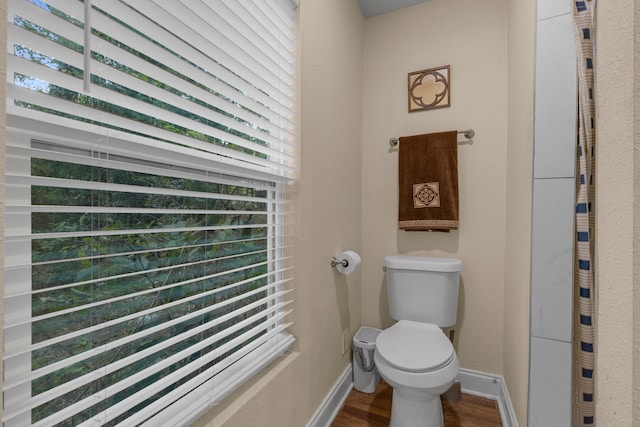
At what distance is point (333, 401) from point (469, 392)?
0.86 m

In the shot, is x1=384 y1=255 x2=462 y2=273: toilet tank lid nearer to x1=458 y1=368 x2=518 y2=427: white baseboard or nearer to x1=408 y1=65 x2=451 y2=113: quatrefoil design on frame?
x1=458 y1=368 x2=518 y2=427: white baseboard

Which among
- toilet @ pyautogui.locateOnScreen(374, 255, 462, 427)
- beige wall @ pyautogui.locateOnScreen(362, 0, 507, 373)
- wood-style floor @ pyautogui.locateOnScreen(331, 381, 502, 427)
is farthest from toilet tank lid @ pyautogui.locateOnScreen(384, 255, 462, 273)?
wood-style floor @ pyautogui.locateOnScreen(331, 381, 502, 427)

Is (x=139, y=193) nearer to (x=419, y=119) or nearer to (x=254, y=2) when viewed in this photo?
(x=254, y=2)

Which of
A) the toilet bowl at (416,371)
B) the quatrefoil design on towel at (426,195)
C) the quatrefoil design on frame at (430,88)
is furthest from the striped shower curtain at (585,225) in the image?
the quatrefoil design on frame at (430,88)

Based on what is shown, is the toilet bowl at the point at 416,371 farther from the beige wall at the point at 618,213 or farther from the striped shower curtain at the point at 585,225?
the beige wall at the point at 618,213

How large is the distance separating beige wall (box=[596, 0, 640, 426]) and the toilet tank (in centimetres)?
107

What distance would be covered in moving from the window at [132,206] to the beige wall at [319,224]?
0.15 m

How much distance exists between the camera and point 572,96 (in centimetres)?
99

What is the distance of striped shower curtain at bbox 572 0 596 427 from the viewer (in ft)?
2.46

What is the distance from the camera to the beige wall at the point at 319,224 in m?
1.08

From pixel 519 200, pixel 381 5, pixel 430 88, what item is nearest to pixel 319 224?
pixel 519 200

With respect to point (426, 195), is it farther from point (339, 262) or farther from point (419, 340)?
point (419, 340)

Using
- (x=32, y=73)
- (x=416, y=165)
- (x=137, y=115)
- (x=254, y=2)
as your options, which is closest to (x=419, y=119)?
(x=416, y=165)

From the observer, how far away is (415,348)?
4.39ft
